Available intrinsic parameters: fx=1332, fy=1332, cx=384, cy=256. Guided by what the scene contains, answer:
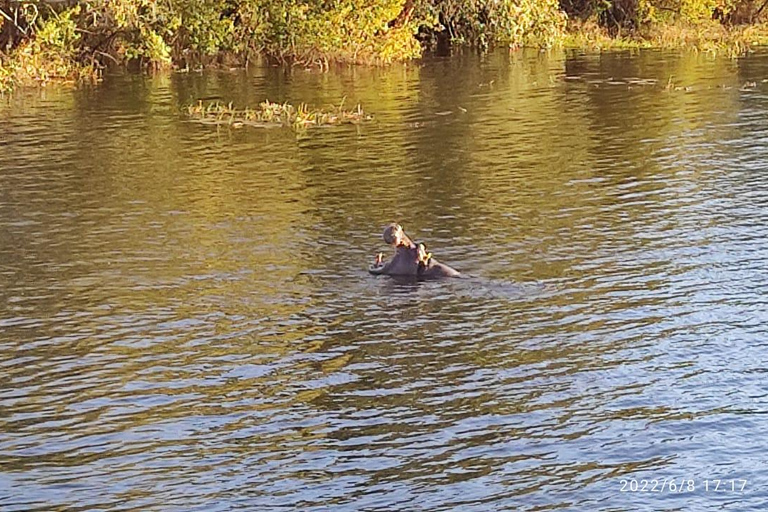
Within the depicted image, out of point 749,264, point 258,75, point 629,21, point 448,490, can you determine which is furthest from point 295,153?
point 629,21

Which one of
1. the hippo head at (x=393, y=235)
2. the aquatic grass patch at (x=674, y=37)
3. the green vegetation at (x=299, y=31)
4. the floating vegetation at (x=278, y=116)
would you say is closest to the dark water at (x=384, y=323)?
the hippo head at (x=393, y=235)

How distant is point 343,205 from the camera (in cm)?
3069

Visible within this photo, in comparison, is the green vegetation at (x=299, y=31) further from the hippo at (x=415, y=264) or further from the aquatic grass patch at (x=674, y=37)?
the hippo at (x=415, y=264)

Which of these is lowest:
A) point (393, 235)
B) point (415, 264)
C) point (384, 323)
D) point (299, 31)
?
point (384, 323)

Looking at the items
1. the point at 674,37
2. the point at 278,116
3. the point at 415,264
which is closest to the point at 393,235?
the point at 415,264

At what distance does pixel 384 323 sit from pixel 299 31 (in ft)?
137

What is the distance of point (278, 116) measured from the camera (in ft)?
147

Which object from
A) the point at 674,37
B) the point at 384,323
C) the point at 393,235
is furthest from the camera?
the point at 674,37

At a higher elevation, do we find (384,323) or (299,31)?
(299,31)

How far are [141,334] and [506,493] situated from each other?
817cm

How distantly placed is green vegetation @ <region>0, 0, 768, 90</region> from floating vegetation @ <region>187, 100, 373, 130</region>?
9.44 meters

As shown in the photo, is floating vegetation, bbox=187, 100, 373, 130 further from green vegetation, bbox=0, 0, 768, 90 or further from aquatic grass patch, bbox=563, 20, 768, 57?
aquatic grass patch, bbox=563, 20, 768, 57

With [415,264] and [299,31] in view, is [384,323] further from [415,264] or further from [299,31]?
[299,31]

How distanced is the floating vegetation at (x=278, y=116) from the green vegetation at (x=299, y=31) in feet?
31.0
